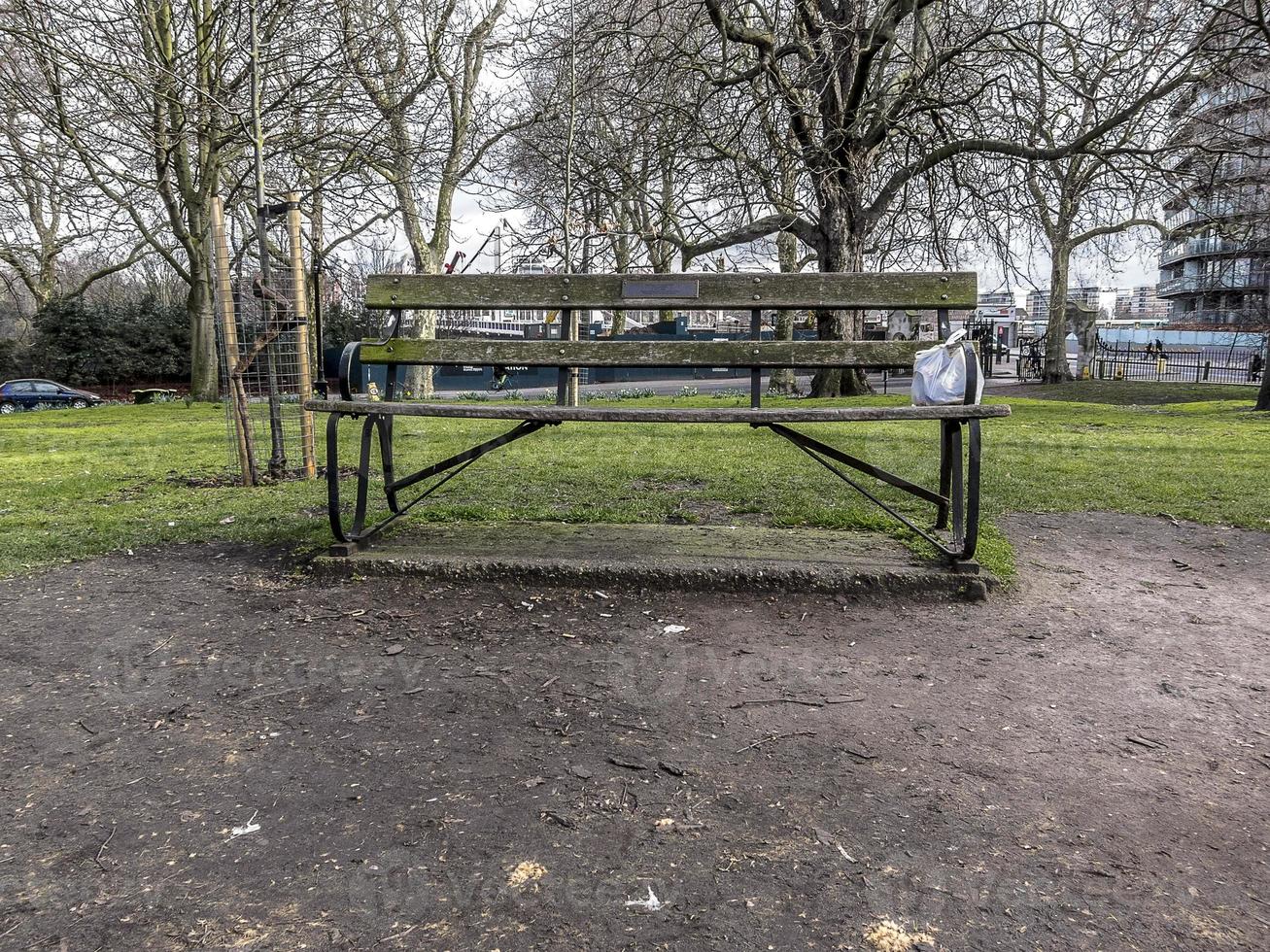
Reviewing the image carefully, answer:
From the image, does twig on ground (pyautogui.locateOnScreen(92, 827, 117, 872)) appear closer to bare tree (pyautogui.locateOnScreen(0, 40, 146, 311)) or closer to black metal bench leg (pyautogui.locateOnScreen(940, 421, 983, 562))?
black metal bench leg (pyautogui.locateOnScreen(940, 421, 983, 562))

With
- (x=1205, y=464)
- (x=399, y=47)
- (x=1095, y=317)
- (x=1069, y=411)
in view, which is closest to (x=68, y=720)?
(x=1205, y=464)

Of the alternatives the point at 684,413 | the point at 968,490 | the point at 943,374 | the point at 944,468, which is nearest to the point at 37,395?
the point at 684,413

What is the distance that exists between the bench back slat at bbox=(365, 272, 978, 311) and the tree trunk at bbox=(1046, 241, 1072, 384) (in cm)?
2424

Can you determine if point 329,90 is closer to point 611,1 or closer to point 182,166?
point 611,1

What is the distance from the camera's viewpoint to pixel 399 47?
1723cm

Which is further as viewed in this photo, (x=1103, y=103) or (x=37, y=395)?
(x=37, y=395)

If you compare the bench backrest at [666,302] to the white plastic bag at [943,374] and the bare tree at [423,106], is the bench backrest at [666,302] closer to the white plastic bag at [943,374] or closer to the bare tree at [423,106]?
the white plastic bag at [943,374]

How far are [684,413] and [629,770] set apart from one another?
5.45 ft

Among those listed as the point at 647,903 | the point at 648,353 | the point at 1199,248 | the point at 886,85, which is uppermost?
the point at 1199,248

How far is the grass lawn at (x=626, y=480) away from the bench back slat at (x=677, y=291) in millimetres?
1316

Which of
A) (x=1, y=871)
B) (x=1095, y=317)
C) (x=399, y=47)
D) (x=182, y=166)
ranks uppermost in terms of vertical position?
(x=399, y=47)

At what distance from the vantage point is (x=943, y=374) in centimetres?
382

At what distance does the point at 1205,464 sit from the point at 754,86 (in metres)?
7.58

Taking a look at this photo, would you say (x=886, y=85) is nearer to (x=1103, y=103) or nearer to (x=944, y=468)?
(x=1103, y=103)
